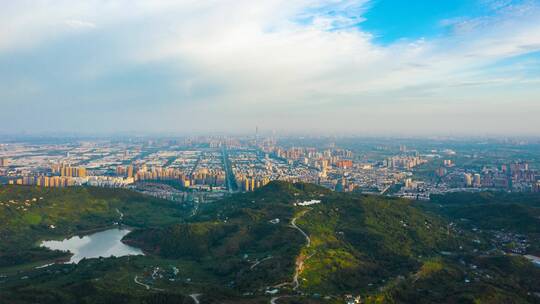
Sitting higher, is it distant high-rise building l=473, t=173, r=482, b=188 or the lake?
distant high-rise building l=473, t=173, r=482, b=188

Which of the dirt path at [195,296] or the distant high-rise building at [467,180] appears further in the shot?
the distant high-rise building at [467,180]

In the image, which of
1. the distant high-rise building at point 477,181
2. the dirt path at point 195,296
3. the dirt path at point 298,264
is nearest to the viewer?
the dirt path at point 195,296

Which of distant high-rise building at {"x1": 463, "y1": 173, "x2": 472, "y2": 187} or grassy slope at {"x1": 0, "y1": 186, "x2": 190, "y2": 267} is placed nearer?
grassy slope at {"x1": 0, "y1": 186, "x2": 190, "y2": 267}

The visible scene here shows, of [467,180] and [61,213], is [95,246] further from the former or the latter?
[467,180]

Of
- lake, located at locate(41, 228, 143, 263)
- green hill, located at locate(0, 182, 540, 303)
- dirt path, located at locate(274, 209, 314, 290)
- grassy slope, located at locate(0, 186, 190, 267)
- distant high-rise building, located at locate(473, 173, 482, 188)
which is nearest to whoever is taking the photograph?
green hill, located at locate(0, 182, 540, 303)

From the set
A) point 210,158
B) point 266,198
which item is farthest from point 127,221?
point 210,158

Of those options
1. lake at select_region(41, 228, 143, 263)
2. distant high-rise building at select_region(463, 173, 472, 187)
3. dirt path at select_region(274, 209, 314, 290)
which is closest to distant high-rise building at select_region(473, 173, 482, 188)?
distant high-rise building at select_region(463, 173, 472, 187)

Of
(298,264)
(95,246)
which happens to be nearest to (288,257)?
(298,264)

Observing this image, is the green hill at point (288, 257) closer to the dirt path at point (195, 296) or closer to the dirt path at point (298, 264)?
the dirt path at point (298, 264)

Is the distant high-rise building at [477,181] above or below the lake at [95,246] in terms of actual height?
above

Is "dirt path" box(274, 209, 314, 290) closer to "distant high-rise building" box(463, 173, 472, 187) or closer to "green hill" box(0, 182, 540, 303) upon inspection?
"green hill" box(0, 182, 540, 303)

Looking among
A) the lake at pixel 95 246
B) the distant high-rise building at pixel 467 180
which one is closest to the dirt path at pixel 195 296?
the lake at pixel 95 246
